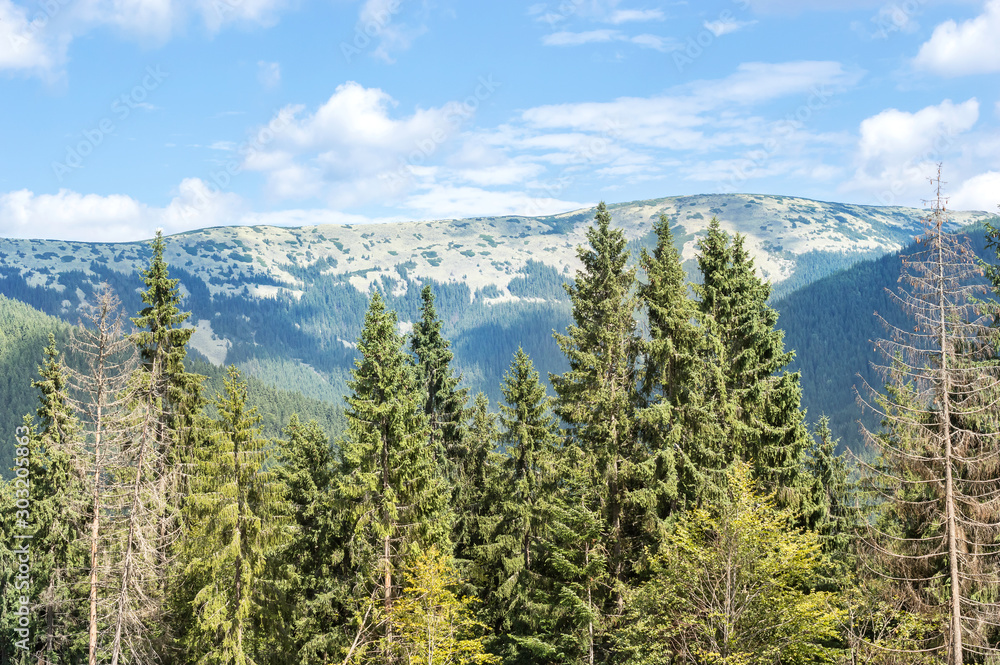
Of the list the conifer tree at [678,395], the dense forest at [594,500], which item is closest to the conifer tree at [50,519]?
the dense forest at [594,500]

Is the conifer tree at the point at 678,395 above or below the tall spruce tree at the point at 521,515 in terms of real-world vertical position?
above

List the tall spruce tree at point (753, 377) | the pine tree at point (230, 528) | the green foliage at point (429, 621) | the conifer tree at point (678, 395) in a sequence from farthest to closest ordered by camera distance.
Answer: the tall spruce tree at point (753, 377) < the pine tree at point (230, 528) < the conifer tree at point (678, 395) < the green foliage at point (429, 621)

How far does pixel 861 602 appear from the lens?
21938 millimetres

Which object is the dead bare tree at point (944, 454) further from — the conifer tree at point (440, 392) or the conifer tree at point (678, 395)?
the conifer tree at point (440, 392)

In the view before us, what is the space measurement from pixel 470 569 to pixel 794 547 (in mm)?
23664

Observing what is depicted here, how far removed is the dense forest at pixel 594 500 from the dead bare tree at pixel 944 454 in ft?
0.33

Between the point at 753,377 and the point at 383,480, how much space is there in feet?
53.8

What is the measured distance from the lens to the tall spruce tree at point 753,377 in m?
31.1

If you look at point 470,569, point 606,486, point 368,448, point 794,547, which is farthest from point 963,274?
point 470,569

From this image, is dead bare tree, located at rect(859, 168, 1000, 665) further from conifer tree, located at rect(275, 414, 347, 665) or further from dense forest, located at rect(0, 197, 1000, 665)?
conifer tree, located at rect(275, 414, 347, 665)

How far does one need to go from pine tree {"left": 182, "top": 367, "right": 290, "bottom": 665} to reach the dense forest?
0.12 meters

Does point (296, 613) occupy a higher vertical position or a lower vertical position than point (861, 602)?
lower

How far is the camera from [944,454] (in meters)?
21.3

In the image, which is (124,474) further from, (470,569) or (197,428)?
(470,569)
